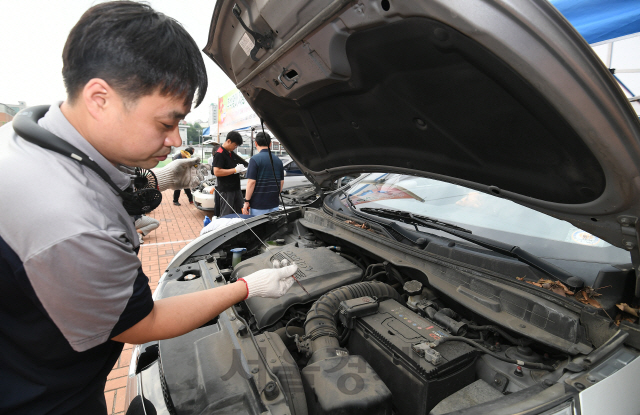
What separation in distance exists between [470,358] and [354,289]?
64cm

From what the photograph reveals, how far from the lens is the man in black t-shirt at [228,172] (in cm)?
481

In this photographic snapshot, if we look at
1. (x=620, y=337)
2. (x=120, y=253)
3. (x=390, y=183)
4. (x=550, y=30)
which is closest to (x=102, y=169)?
(x=120, y=253)

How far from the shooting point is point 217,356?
1.34m

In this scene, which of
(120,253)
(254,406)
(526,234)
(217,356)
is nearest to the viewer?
(120,253)

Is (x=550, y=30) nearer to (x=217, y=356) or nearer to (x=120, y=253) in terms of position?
(x=120, y=253)

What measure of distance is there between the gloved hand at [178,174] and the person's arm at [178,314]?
6.42 feet

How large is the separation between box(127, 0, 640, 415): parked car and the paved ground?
3.77 feet

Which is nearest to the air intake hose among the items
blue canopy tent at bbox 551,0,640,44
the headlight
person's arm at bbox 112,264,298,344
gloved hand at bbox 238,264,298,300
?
gloved hand at bbox 238,264,298,300

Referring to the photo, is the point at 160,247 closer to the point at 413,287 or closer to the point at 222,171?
the point at 222,171

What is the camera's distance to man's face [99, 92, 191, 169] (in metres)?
0.83

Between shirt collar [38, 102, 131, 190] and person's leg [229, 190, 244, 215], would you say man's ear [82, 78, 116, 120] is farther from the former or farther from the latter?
person's leg [229, 190, 244, 215]

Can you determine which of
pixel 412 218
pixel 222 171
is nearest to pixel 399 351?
pixel 412 218

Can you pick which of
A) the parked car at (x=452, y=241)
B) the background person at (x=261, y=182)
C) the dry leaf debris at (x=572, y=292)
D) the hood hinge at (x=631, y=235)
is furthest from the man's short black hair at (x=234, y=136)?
the hood hinge at (x=631, y=235)

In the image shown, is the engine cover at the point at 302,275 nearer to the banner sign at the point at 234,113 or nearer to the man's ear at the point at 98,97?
the man's ear at the point at 98,97
